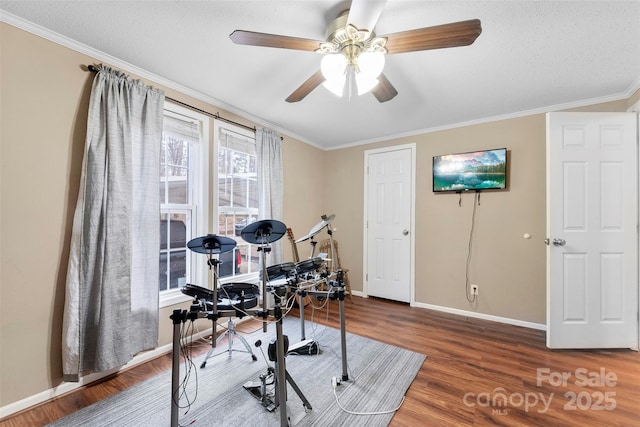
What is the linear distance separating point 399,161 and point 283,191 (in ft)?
5.65

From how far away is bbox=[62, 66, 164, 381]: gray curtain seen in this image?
1.81 metres

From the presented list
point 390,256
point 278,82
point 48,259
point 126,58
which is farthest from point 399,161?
point 48,259

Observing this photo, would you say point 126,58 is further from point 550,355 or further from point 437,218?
point 550,355

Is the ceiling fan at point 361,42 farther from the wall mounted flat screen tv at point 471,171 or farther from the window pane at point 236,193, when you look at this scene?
the wall mounted flat screen tv at point 471,171

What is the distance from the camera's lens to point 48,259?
1.75 m

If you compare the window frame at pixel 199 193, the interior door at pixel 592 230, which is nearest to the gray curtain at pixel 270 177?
the window frame at pixel 199 193

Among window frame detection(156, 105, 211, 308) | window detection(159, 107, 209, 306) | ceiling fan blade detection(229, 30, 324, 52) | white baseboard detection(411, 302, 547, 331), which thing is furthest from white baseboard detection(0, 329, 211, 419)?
white baseboard detection(411, 302, 547, 331)

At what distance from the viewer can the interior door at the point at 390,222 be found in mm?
3729

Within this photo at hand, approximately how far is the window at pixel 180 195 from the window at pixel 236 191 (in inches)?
7.8

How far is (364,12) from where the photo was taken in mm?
1220

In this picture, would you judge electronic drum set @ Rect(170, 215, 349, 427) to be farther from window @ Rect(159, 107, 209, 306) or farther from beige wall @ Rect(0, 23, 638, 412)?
beige wall @ Rect(0, 23, 638, 412)

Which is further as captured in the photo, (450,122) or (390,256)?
(390,256)

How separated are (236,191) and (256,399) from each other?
2.11 metres

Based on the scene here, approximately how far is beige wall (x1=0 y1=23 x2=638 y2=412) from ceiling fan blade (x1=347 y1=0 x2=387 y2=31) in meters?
1.94
